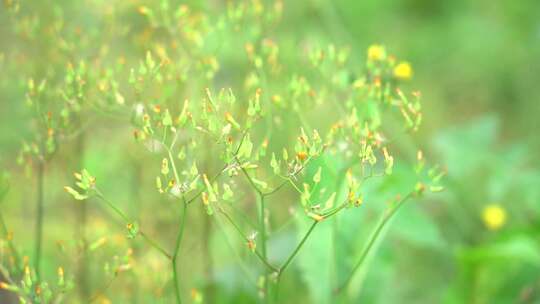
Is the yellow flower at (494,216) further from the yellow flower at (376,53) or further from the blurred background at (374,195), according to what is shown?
the yellow flower at (376,53)

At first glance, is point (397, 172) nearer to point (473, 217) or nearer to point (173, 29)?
point (473, 217)

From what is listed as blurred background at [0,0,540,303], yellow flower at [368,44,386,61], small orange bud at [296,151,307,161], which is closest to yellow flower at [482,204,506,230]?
blurred background at [0,0,540,303]

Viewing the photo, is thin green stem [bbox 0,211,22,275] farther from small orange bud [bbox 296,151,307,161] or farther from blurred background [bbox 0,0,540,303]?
small orange bud [bbox 296,151,307,161]

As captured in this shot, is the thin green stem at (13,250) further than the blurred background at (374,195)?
No

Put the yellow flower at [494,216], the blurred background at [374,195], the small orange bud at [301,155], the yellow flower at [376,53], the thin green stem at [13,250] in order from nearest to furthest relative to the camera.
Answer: the small orange bud at [301,155] < the thin green stem at [13,250] < the yellow flower at [376,53] < the blurred background at [374,195] < the yellow flower at [494,216]

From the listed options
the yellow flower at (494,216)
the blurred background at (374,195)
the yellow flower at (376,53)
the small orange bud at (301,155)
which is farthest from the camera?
the yellow flower at (494,216)

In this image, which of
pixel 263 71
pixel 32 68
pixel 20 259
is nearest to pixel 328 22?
pixel 263 71

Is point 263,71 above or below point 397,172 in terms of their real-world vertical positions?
above

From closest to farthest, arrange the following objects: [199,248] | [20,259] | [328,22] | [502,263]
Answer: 1. [20,259]
2. [502,263]
3. [199,248]
4. [328,22]

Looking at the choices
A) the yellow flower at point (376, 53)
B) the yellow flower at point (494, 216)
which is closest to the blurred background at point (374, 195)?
the yellow flower at point (494, 216)
